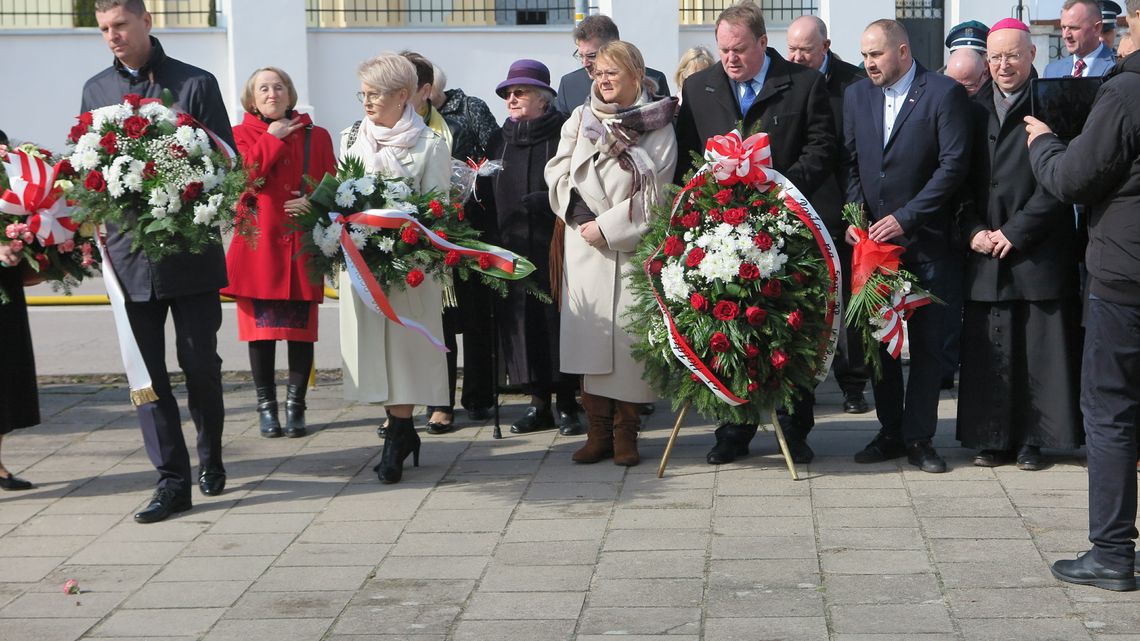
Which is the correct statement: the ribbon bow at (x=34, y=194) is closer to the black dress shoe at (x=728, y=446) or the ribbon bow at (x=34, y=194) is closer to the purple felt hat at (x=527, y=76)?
the purple felt hat at (x=527, y=76)

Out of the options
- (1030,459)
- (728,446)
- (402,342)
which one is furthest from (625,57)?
(1030,459)

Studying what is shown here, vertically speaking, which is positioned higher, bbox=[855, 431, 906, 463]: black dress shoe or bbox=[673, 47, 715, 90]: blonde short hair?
bbox=[673, 47, 715, 90]: blonde short hair

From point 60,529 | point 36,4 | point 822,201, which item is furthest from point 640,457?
point 36,4

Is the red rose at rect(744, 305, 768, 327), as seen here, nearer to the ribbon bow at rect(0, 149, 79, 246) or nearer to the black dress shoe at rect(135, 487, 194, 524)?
the black dress shoe at rect(135, 487, 194, 524)

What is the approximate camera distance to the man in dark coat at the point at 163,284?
628cm

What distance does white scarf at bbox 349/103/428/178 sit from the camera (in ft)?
22.5

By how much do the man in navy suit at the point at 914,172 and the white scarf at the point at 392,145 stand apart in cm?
209

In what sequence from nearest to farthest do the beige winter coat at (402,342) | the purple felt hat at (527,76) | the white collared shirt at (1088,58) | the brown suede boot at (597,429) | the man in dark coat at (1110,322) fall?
1. the man in dark coat at (1110,322)
2. the beige winter coat at (402,342)
3. the brown suede boot at (597,429)
4. the purple felt hat at (527,76)
5. the white collared shirt at (1088,58)

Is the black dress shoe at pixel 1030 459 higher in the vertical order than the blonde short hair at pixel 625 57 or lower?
lower

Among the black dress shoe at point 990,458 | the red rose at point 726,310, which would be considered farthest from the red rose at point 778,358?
the black dress shoe at point 990,458

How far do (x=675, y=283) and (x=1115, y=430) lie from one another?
2.07 metres

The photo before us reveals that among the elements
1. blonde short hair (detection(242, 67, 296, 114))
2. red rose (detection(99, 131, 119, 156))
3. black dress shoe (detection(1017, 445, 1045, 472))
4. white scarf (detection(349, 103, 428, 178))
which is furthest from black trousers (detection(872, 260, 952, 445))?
red rose (detection(99, 131, 119, 156))

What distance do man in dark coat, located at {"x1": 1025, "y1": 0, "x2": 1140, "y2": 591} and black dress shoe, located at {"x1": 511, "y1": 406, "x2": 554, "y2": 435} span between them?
3.40 m

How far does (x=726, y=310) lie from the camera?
6406 mm
